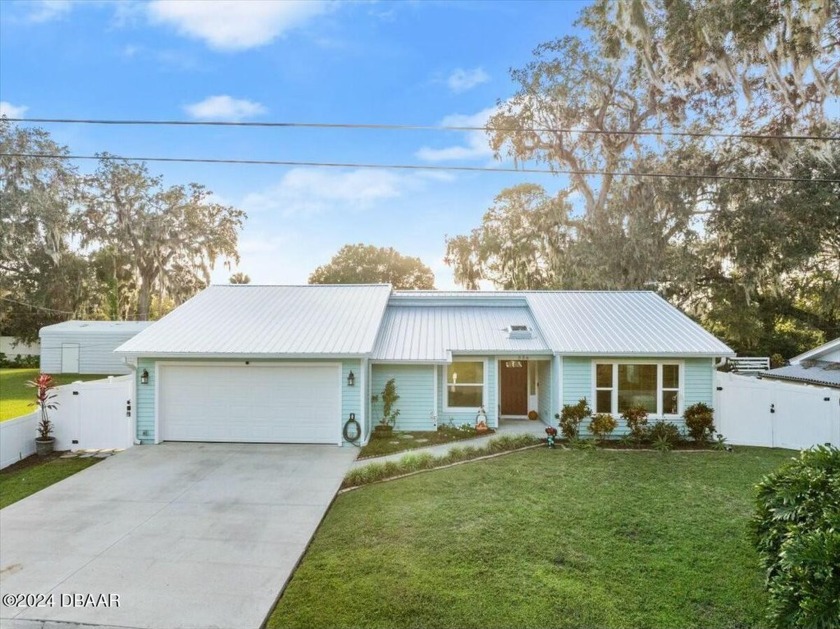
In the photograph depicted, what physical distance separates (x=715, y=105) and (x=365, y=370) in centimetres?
1875

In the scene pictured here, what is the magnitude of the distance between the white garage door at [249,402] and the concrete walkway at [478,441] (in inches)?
78.8

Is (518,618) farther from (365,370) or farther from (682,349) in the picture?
(682,349)

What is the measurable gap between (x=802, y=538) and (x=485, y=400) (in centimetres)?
830

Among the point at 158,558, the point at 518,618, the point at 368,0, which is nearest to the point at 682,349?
the point at 518,618

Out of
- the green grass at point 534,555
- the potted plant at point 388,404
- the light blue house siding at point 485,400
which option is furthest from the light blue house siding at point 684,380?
the potted plant at point 388,404

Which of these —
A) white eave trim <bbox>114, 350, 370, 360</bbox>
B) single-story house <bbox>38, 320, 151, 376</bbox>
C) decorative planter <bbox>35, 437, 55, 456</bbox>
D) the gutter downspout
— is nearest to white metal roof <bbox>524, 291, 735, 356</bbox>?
white eave trim <bbox>114, 350, 370, 360</bbox>

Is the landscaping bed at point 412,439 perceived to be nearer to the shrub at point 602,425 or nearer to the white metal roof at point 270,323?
the white metal roof at point 270,323

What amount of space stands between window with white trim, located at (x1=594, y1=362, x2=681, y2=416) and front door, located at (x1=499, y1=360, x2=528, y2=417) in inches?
107

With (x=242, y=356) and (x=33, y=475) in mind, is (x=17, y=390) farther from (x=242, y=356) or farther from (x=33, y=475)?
(x=242, y=356)

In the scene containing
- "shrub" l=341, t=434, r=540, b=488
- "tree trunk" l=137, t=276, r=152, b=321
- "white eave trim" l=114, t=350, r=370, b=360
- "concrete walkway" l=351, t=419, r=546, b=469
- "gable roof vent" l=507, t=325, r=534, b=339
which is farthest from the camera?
"tree trunk" l=137, t=276, r=152, b=321

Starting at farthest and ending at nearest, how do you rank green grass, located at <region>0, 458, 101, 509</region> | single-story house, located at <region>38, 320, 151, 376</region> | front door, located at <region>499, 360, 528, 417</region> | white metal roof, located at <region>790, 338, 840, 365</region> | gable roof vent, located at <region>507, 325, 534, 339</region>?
single-story house, located at <region>38, 320, 151, 376</region> < front door, located at <region>499, 360, 528, 417</region> < white metal roof, located at <region>790, 338, 840, 365</region> < gable roof vent, located at <region>507, 325, 534, 339</region> < green grass, located at <region>0, 458, 101, 509</region>

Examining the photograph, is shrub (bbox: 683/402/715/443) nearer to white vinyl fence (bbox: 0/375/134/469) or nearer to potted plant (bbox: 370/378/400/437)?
potted plant (bbox: 370/378/400/437)

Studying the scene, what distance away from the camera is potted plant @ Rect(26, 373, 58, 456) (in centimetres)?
996

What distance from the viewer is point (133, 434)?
10.9 meters
